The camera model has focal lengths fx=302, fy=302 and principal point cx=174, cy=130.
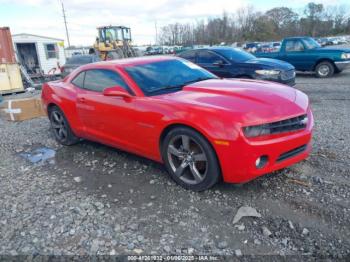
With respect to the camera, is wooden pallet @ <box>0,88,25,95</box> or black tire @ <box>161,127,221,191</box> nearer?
black tire @ <box>161,127,221,191</box>

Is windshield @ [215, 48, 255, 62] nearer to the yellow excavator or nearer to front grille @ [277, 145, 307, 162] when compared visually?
front grille @ [277, 145, 307, 162]

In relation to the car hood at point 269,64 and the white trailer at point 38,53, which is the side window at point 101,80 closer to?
the car hood at point 269,64

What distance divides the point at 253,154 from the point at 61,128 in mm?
3726

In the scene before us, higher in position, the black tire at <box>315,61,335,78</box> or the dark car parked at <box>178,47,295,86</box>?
the dark car parked at <box>178,47,295,86</box>

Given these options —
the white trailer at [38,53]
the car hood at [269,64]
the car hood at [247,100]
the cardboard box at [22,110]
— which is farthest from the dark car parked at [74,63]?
the car hood at [247,100]

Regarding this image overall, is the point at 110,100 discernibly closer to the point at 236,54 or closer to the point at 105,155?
the point at 105,155

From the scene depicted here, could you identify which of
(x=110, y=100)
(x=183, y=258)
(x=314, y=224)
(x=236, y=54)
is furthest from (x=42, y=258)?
(x=236, y=54)

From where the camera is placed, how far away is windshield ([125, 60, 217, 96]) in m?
3.95

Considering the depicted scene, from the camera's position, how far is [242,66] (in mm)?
8273

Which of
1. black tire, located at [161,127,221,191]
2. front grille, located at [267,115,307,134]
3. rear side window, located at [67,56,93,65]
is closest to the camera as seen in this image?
front grille, located at [267,115,307,134]

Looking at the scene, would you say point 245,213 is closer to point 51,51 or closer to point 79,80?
point 79,80

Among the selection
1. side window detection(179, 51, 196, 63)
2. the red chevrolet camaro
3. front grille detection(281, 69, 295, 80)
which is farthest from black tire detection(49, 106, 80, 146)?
front grille detection(281, 69, 295, 80)

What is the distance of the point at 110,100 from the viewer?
13.5 feet

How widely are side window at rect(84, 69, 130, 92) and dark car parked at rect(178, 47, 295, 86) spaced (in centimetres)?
478
